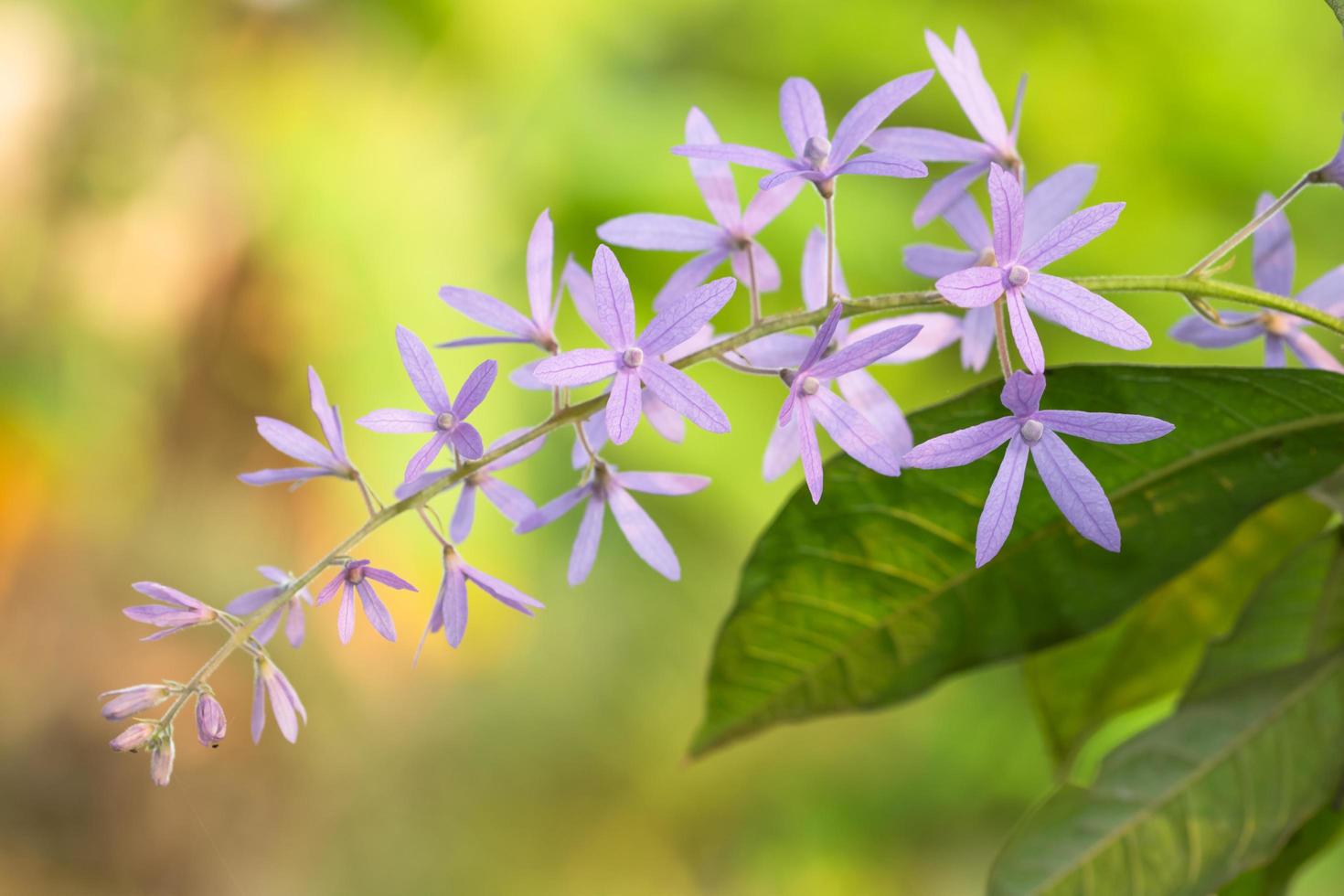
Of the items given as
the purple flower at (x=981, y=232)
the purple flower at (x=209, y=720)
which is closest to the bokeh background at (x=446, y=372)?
the purple flower at (x=981, y=232)

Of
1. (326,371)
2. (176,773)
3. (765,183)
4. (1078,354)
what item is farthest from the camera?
(326,371)

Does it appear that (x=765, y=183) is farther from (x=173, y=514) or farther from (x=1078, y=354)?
(x=173, y=514)

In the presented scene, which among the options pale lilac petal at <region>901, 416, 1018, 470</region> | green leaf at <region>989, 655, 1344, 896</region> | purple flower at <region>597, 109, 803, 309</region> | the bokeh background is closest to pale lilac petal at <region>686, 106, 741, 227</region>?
purple flower at <region>597, 109, 803, 309</region>

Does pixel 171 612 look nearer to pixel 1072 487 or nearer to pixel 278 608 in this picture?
pixel 278 608

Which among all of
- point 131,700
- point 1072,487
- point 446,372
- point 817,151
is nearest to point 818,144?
point 817,151

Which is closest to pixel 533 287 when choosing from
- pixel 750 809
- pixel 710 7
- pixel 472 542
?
pixel 472 542

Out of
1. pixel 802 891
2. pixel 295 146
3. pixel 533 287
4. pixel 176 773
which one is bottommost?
pixel 802 891

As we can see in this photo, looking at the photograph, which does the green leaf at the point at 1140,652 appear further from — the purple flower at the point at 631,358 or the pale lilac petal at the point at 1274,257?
the purple flower at the point at 631,358
